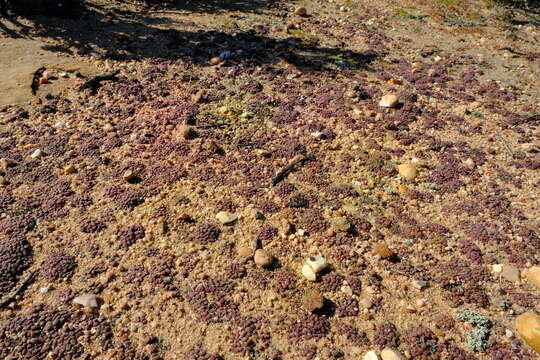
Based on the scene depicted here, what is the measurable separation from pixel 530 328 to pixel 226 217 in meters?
4.14

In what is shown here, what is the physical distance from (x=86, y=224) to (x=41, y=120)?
311cm

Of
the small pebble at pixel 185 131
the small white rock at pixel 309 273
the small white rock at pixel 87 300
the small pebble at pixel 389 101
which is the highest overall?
the small pebble at pixel 389 101

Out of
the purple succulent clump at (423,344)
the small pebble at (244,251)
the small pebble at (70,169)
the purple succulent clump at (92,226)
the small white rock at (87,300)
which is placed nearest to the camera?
the purple succulent clump at (423,344)

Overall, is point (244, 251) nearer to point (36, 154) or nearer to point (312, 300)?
point (312, 300)

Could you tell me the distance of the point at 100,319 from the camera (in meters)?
4.78

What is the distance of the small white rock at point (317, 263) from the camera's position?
5402 millimetres

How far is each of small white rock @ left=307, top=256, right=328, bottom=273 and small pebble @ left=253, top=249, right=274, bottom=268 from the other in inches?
21.0

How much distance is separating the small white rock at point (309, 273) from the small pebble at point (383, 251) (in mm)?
1034

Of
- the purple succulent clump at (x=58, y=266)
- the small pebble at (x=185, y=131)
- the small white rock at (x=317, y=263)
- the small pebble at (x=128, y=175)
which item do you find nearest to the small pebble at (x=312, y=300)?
the small white rock at (x=317, y=263)

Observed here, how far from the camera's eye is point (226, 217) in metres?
6.08

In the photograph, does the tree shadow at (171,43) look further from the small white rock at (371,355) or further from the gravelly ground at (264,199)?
the small white rock at (371,355)

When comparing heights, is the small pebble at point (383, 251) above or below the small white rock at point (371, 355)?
above

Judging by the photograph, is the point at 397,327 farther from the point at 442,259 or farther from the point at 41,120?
the point at 41,120

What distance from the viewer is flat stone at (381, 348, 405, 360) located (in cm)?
451
